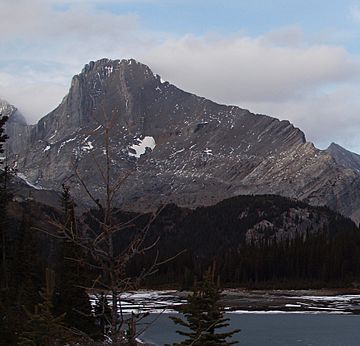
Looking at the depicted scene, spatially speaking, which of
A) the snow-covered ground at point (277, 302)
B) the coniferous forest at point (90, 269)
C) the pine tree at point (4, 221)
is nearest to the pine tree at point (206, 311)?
the coniferous forest at point (90, 269)

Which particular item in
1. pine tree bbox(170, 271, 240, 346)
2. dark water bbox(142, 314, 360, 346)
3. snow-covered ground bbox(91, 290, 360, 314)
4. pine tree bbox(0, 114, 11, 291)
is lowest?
dark water bbox(142, 314, 360, 346)

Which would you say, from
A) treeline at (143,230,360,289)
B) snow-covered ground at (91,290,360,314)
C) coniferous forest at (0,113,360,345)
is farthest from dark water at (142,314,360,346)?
treeline at (143,230,360,289)

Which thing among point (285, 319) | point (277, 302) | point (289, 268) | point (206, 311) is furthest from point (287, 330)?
point (289, 268)

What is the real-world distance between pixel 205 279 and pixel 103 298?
13096mm

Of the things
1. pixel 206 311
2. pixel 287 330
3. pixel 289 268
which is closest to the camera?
pixel 206 311

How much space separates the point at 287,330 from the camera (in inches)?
3095

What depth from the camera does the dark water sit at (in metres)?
66.2

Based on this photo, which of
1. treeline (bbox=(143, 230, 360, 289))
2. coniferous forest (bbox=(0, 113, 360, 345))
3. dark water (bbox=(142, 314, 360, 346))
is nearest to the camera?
coniferous forest (bbox=(0, 113, 360, 345))

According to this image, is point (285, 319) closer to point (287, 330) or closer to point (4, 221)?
point (287, 330)

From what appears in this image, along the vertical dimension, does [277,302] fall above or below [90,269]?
below

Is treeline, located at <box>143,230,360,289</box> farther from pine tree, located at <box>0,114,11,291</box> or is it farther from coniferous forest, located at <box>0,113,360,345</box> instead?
pine tree, located at <box>0,114,11,291</box>

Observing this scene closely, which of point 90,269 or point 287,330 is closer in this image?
point 90,269

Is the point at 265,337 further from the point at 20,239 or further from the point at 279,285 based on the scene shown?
the point at 279,285

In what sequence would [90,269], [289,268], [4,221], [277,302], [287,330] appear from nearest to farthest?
[90,269] < [4,221] < [287,330] < [277,302] < [289,268]
